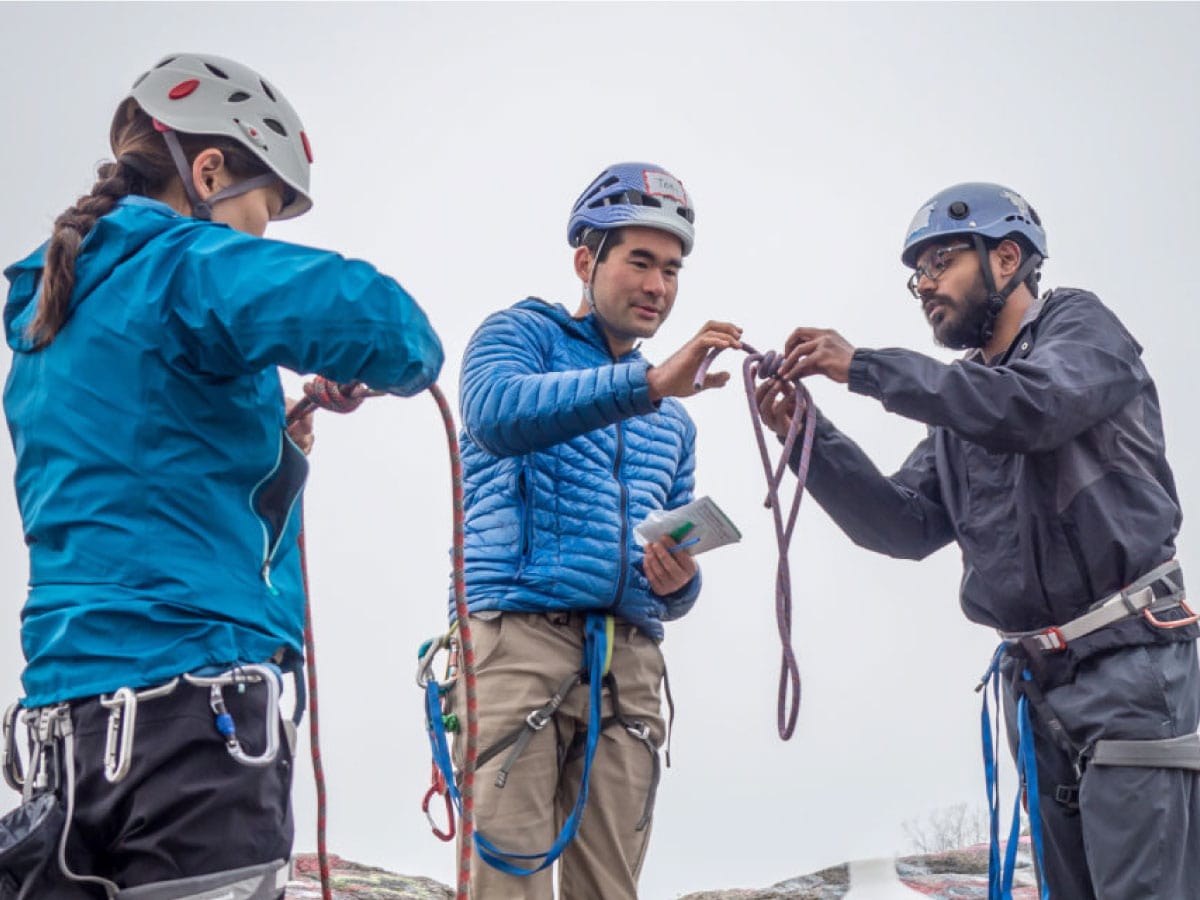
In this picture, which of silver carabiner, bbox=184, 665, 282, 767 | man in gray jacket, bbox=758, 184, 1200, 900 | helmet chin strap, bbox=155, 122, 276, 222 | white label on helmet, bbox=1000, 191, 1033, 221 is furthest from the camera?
white label on helmet, bbox=1000, 191, 1033, 221

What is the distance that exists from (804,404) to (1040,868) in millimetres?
1833

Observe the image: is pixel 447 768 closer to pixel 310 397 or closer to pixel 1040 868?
pixel 310 397

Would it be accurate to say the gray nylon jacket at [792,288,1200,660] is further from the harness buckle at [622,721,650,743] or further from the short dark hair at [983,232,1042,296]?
the harness buckle at [622,721,650,743]

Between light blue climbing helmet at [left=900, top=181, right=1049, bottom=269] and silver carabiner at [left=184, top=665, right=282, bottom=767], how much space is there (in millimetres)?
3405

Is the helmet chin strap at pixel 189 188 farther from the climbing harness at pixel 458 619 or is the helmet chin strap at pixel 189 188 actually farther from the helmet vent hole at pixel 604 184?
the helmet vent hole at pixel 604 184

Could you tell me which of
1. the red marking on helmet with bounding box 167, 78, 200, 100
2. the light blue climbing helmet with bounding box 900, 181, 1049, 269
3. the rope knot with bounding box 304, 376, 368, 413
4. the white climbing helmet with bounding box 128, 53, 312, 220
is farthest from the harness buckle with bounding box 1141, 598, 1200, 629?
the red marking on helmet with bounding box 167, 78, 200, 100

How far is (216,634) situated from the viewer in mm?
2619

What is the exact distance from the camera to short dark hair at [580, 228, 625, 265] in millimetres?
4602

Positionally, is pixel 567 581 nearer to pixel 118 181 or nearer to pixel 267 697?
pixel 267 697

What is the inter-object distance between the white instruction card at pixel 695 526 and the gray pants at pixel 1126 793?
1349mm

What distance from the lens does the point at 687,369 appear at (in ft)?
12.8

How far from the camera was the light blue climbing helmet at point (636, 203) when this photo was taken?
15.0 ft

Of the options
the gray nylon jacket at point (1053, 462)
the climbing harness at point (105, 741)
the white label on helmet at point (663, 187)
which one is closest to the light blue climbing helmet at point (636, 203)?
the white label on helmet at point (663, 187)

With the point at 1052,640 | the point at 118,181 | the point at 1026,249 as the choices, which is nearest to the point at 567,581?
the point at 1052,640
